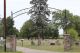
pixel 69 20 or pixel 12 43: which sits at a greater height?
pixel 69 20

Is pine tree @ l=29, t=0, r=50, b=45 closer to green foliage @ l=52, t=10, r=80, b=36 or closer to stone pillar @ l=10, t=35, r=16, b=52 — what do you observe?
green foliage @ l=52, t=10, r=80, b=36

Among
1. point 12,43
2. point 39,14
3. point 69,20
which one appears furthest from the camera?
point 69,20

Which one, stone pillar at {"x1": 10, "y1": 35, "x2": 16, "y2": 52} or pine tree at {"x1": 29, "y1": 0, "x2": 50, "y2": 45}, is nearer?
stone pillar at {"x1": 10, "y1": 35, "x2": 16, "y2": 52}

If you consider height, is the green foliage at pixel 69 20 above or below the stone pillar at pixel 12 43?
above

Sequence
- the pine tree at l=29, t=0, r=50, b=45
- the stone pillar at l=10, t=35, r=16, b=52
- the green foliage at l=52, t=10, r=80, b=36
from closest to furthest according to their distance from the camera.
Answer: the stone pillar at l=10, t=35, r=16, b=52, the pine tree at l=29, t=0, r=50, b=45, the green foliage at l=52, t=10, r=80, b=36

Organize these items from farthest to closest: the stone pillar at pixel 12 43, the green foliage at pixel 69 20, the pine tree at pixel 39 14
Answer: the green foliage at pixel 69 20, the pine tree at pixel 39 14, the stone pillar at pixel 12 43

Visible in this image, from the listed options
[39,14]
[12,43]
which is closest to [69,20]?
[39,14]

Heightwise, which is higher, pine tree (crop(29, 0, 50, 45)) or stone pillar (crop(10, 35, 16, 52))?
pine tree (crop(29, 0, 50, 45))

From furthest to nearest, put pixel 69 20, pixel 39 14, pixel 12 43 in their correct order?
pixel 69 20
pixel 39 14
pixel 12 43

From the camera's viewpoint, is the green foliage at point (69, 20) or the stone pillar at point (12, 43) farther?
the green foliage at point (69, 20)

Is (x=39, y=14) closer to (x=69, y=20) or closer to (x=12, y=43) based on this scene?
(x=69, y=20)

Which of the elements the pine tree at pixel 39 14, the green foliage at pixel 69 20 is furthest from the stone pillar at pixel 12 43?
the green foliage at pixel 69 20

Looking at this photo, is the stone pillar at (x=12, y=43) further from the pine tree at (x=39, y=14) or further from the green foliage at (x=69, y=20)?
→ the green foliage at (x=69, y=20)

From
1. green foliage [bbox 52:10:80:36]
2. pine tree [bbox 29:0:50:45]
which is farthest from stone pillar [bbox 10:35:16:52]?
green foliage [bbox 52:10:80:36]
